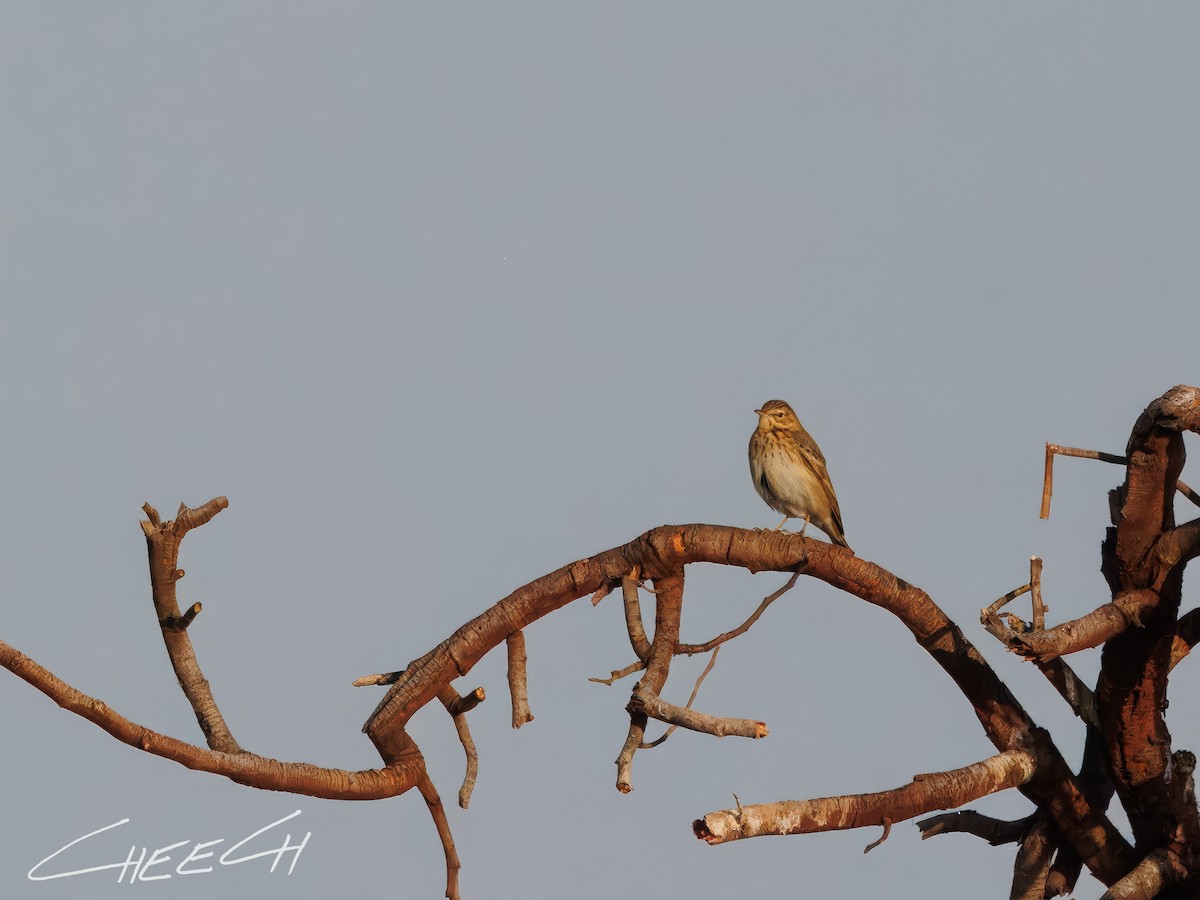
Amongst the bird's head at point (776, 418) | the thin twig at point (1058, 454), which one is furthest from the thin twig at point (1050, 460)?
the bird's head at point (776, 418)

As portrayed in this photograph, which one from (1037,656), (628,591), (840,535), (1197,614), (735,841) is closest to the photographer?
(735,841)

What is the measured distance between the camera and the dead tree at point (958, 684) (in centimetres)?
873

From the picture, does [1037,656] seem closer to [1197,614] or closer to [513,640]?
[1197,614]

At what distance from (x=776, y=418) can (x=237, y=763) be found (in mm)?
5413

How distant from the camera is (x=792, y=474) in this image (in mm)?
11859

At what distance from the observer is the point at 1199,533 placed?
977 centimetres

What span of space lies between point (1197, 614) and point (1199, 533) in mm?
645

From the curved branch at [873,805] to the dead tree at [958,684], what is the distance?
0.5 inches

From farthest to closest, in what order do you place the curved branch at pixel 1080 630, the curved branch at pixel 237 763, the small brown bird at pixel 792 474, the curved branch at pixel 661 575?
the small brown bird at pixel 792 474, the curved branch at pixel 661 575, the curved branch at pixel 1080 630, the curved branch at pixel 237 763

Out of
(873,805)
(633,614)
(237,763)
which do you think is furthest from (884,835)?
(237,763)

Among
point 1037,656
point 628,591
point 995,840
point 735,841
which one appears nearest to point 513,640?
point 628,591

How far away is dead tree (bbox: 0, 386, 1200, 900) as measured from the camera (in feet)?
28.7

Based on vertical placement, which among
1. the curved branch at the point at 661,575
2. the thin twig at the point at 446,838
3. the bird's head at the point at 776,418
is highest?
the bird's head at the point at 776,418

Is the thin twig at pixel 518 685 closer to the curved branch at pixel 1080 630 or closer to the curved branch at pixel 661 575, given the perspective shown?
the curved branch at pixel 661 575
